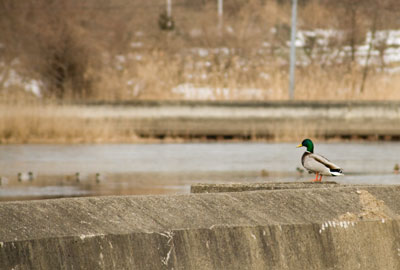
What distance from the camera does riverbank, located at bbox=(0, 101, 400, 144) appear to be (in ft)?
64.4

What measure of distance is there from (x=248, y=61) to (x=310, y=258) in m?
33.3

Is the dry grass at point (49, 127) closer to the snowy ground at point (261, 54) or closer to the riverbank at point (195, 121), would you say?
the riverbank at point (195, 121)

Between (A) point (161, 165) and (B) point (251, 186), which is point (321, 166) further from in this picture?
(A) point (161, 165)

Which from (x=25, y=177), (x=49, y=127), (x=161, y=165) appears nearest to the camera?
(x=25, y=177)

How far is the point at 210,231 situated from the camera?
15.0 feet

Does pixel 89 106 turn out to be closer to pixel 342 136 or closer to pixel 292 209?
pixel 342 136

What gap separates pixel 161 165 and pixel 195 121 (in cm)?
458

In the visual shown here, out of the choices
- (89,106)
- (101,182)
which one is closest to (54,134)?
(89,106)

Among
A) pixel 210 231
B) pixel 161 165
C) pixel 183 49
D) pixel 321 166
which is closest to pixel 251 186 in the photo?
pixel 210 231

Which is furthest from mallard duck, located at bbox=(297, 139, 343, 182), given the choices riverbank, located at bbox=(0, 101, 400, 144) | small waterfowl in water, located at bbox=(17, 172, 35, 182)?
riverbank, located at bbox=(0, 101, 400, 144)

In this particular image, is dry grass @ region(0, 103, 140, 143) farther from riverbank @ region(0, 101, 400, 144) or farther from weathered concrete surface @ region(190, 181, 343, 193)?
weathered concrete surface @ region(190, 181, 343, 193)

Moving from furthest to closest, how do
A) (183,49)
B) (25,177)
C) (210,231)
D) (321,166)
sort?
(183,49) → (25,177) → (321,166) → (210,231)

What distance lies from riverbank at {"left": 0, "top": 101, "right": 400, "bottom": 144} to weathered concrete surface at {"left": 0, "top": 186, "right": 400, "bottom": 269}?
48.3 ft

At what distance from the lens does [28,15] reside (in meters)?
50.4
